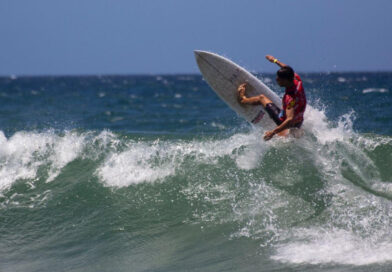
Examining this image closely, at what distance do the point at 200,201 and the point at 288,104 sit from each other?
6.21ft

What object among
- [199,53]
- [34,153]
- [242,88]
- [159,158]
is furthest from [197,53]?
[34,153]

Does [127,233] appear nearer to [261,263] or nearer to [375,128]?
[261,263]

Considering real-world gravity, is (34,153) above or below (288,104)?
below

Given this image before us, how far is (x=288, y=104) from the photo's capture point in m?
6.44

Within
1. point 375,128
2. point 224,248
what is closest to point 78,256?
point 224,248

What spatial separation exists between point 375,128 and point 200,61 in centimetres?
716

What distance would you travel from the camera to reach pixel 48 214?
7383 millimetres

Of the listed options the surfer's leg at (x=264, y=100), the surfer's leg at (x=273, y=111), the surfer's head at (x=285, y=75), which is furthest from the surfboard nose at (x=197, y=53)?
the surfer's head at (x=285, y=75)

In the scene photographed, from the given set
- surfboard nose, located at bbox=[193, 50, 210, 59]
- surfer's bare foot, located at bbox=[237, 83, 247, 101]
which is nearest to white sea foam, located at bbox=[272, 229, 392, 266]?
surfer's bare foot, located at bbox=[237, 83, 247, 101]

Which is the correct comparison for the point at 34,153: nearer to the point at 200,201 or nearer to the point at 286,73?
the point at 200,201

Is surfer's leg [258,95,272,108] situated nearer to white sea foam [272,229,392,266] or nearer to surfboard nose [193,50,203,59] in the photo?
surfboard nose [193,50,203,59]

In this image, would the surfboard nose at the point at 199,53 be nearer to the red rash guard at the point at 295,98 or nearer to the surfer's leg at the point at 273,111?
the surfer's leg at the point at 273,111

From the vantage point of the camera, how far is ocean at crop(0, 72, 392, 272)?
5.50m

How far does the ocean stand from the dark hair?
1.21m
